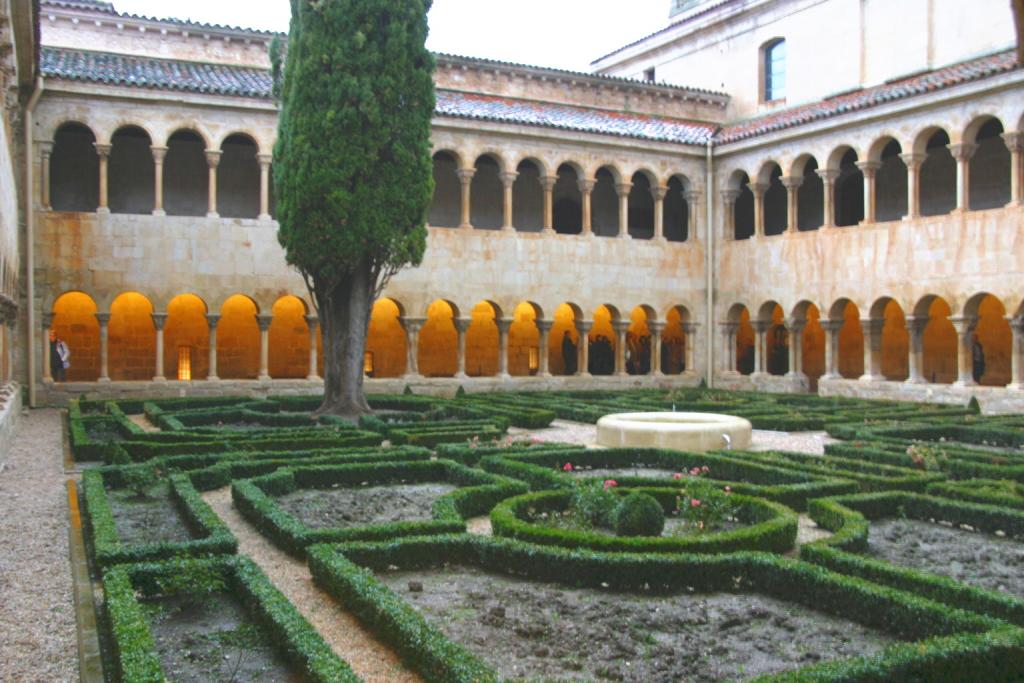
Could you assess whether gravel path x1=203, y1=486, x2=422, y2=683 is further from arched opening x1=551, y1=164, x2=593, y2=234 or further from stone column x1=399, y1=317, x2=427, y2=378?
arched opening x1=551, y1=164, x2=593, y2=234

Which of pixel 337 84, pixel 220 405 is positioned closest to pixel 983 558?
pixel 337 84

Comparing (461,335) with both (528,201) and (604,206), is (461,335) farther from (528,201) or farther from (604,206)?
(604,206)

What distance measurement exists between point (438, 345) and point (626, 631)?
23.6 meters

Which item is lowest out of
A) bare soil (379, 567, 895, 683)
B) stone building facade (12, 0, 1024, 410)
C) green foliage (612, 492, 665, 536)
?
bare soil (379, 567, 895, 683)

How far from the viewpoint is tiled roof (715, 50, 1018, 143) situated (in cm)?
2111

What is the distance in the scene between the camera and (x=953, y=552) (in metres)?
8.12

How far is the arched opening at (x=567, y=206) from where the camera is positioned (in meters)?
29.7

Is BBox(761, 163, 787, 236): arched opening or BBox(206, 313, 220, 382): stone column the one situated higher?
BBox(761, 163, 787, 236): arched opening

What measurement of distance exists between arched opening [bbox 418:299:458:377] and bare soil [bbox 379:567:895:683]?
72.2 ft

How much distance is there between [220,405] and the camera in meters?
19.8

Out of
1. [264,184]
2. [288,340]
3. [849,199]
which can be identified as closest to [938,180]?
[849,199]

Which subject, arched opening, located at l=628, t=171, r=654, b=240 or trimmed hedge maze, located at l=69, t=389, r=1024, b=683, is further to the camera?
arched opening, located at l=628, t=171, r=654, b=240

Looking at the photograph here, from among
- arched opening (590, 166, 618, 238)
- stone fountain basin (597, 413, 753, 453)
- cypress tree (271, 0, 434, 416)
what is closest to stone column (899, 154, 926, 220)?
arched opening (590, 166, 618, 238)

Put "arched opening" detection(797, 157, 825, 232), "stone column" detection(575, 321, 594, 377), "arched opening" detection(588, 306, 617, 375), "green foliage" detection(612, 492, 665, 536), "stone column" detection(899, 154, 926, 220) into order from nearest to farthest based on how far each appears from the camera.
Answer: "green foliage" detection(612, 492, 665, 536)
"stone column" detection(899, 154, 926, 220)
"stone column" detection(575, 321, 594, 377)
"arched opening" detection(797, 157, 825, 232)
"arched opening" detection(588, 306, 617, 375)
